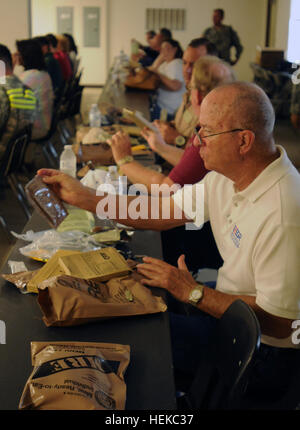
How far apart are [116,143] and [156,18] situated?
1174 cm

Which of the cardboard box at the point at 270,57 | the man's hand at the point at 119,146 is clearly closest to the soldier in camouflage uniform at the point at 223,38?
the cardboard box at the point at 270,57

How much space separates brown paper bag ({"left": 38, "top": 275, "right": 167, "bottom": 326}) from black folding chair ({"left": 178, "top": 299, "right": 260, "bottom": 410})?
0.20 meters

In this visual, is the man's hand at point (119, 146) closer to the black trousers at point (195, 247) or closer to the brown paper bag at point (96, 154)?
the brown paper bag at point (96, 154)

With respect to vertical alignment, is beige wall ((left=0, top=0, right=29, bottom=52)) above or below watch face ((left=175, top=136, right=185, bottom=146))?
above

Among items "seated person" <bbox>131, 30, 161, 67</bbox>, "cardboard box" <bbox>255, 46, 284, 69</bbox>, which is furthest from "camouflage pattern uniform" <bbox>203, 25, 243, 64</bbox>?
"seated person" <bbox>131, 30, 161, 67</bbox>

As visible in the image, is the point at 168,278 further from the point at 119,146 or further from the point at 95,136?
the point at 95,136

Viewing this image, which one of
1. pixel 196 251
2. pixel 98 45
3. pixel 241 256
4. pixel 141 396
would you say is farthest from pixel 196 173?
pixel 98 45

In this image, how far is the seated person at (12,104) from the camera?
182 inches

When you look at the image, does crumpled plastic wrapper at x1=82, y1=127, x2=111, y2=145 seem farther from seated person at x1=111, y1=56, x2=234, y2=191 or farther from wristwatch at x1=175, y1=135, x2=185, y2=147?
seated person at x1=111, y1=56, x2=234, y2=191

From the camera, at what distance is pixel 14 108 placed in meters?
4.80

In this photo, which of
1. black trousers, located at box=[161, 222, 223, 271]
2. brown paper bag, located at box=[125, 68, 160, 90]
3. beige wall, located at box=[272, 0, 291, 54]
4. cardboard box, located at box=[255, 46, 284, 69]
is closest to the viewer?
black trousers, located at box=[161, 222, 223, 271]

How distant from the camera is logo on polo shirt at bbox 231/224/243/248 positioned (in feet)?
5.84

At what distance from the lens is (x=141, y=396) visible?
1.26 metres

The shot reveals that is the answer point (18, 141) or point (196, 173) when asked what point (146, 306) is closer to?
point (196, 173)
